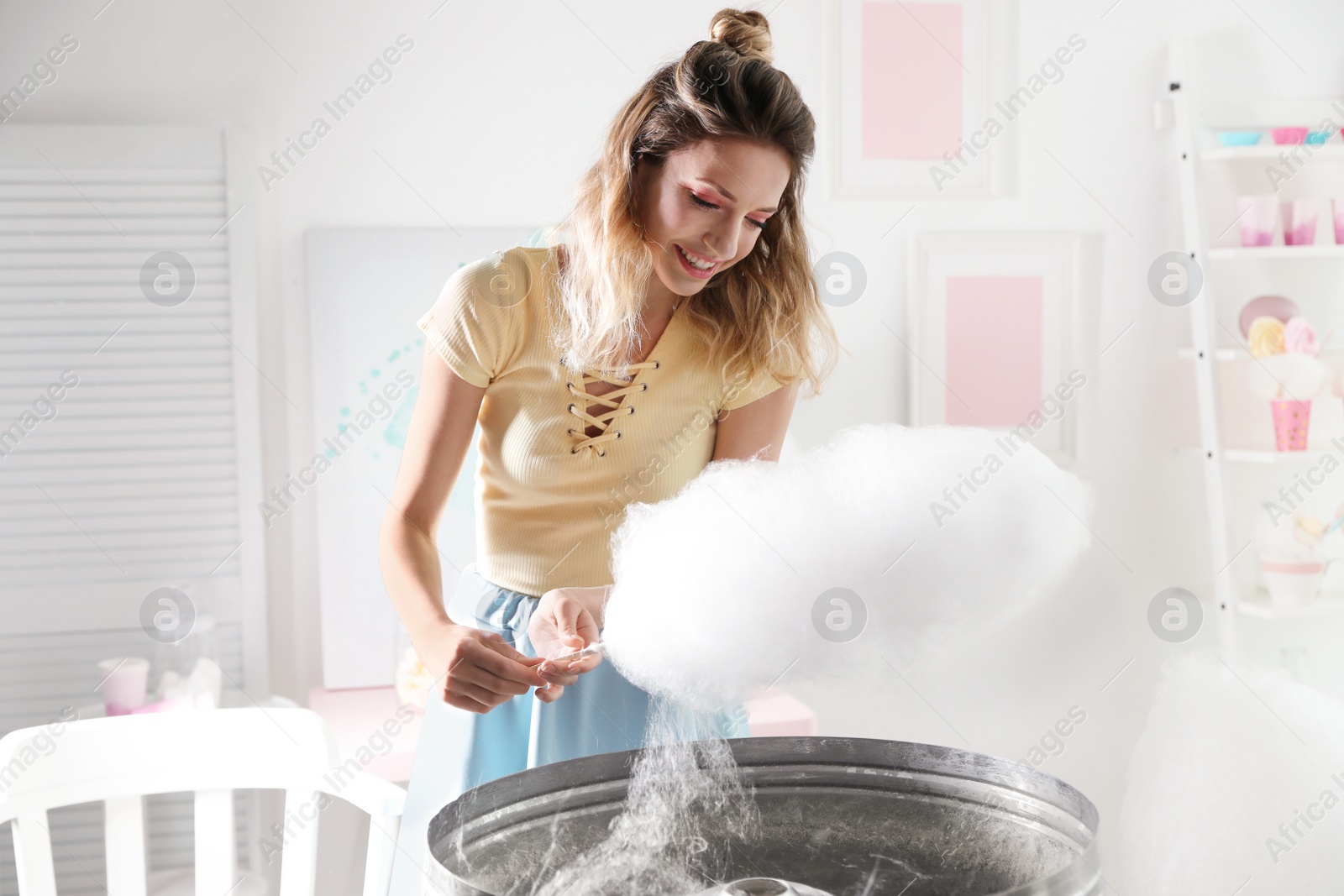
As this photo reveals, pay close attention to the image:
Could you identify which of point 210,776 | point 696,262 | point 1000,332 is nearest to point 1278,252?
point 1000,332

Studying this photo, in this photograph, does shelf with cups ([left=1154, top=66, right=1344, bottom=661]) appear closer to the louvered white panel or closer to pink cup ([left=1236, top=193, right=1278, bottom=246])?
pink cup ([left=1236, top=193, right=1278, bottom=246])

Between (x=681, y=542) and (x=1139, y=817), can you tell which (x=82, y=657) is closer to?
(x=681, y=542)

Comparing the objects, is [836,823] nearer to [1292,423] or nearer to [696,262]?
[696,262]

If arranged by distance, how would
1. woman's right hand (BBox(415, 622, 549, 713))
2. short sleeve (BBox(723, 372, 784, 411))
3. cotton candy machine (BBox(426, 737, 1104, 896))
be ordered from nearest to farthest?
1. cotton candy machine (BBox(426, 737, 1104, 896))
2. woman's right hand (BBox(415, 622, 549, 713))
3. short sleeve (BBox(723, 372, 784, 411))

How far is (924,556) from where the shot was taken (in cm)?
86

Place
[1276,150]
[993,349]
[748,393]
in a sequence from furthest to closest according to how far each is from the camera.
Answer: [993,349]
[1276,150]
[748,393]

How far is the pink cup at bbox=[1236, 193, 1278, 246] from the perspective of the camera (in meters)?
2.33

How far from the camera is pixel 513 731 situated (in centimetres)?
119

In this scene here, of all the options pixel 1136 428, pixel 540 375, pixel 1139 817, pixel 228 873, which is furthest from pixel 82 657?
pixel 1136 428

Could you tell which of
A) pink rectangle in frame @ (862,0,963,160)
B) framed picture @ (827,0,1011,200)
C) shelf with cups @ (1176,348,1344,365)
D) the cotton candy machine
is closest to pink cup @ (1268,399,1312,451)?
shelf with cups @ (1176,348,1344,365)

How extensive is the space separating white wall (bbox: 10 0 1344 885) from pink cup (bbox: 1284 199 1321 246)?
24cm

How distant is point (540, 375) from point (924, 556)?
0.54 meters

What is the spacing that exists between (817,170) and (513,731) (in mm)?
1529

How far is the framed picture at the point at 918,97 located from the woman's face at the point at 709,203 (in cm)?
121
